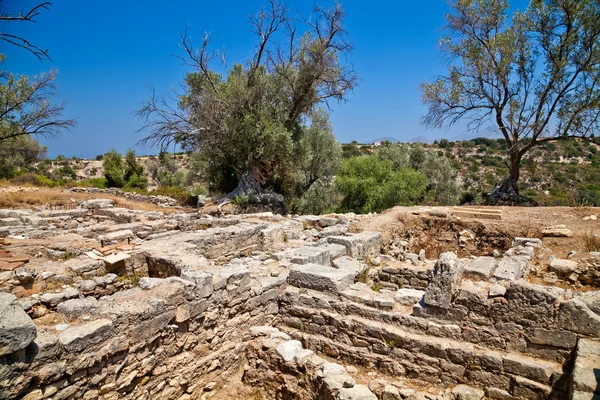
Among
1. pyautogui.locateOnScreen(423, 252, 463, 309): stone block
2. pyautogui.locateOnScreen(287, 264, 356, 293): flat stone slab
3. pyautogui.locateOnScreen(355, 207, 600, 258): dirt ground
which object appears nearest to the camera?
pyautogui.locateOnScreen(423, 252, 463, 309): stone block

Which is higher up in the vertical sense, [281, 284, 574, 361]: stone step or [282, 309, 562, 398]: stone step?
[281, 284, 574, 361]: stone step

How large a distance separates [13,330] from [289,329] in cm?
364

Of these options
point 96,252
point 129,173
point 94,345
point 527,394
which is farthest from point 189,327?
point 129,173

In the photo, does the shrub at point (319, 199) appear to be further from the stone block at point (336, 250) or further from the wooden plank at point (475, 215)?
the stone block at point (336, 250)

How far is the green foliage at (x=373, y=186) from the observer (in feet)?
59.3

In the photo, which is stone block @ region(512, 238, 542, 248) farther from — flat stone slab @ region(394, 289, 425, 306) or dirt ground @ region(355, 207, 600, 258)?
flat stone slab @ region(394, 289, 425, 306)

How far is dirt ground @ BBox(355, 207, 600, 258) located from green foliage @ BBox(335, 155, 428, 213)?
6.78 metres

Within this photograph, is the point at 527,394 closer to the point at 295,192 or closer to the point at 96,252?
the point at 96,252

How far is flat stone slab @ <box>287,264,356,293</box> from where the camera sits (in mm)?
5508

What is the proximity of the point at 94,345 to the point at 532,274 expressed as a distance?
22.5 ft

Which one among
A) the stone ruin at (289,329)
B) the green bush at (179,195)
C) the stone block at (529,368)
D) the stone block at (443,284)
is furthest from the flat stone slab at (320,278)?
the green bush at (179,195)

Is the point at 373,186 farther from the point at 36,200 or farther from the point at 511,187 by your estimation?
the point at 36,200

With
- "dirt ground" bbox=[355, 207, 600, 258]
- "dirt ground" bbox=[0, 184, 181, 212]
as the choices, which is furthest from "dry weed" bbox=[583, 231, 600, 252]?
"dirt ground" bbox=[0, 184, 181, 212]

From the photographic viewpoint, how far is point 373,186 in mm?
18234
